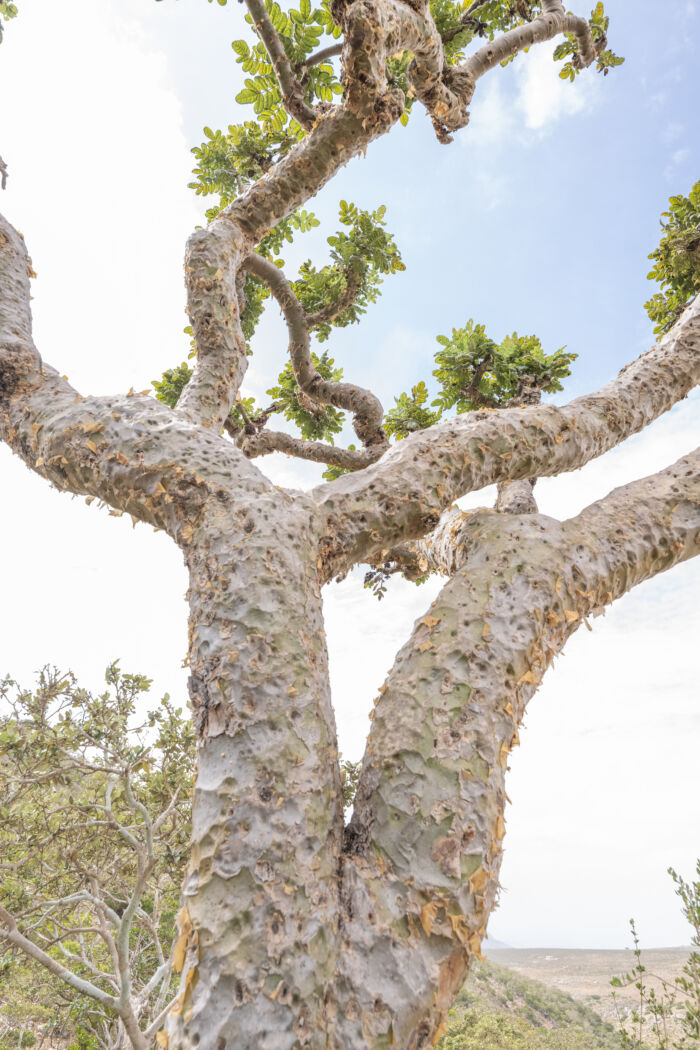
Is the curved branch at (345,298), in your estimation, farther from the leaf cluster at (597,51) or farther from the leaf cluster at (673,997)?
the leaf cluster at (673,997)

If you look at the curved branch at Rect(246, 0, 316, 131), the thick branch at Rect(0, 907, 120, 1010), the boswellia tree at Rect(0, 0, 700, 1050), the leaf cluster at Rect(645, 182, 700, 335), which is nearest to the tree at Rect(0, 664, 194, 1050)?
the thick branch at Rect(0, 907, 120, 1010)

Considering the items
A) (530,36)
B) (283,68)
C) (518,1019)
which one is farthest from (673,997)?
(518,1019)

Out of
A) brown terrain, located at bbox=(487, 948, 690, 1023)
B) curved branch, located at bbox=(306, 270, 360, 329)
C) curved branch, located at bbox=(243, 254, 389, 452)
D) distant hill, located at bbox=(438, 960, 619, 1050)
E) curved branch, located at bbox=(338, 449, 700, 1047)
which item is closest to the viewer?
curved branch, located at bbox=(338, 449, 700, 1047)

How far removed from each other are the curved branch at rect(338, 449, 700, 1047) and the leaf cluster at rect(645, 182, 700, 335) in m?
3.80

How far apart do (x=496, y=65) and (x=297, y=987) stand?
22.1 ft

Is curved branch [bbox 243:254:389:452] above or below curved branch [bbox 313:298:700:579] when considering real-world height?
above

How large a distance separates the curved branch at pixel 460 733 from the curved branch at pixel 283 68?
3.70 metres

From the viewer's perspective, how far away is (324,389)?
585 centimetres

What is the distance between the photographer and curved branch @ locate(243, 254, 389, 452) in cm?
552

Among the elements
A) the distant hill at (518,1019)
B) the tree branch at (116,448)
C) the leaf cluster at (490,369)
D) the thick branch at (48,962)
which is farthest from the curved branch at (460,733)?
the distant hill at (518,1019)

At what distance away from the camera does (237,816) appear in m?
1.37

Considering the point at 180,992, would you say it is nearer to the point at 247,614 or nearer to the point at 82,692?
the point at 247,614

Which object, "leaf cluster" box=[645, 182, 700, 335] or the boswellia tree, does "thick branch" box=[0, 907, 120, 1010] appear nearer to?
the boswellia tree

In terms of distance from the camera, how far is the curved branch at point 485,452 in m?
2.38
